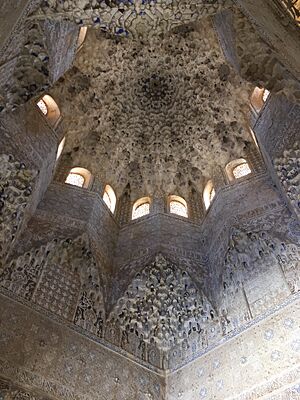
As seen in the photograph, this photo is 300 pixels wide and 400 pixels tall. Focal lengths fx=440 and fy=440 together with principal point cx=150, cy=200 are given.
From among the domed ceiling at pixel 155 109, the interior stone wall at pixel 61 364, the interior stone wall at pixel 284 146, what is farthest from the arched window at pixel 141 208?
the interior stone wall at pixel 61 364

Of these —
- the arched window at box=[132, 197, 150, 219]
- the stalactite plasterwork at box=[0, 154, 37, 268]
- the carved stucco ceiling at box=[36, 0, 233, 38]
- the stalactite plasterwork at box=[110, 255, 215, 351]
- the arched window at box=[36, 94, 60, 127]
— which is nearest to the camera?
the carved stucco ceiling at box=[36, 0, 233, 38]

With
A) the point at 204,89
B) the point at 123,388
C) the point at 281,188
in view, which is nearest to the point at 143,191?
the point at 204,89

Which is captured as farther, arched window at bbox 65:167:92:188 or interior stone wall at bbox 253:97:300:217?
arched window at bbox 65:167:92:188

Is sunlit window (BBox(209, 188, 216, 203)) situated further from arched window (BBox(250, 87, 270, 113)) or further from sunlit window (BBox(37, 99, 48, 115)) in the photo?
sunlit window (BBox(37, 99, 48, 115))

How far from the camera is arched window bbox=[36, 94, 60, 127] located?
27.8ft

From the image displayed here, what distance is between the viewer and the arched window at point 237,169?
902 centimetres

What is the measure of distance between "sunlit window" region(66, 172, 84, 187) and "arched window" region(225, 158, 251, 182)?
306 centimetres

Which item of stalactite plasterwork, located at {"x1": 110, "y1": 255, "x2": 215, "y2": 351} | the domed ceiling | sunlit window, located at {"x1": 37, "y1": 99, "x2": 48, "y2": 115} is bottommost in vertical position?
stalactite plasterwork, located at {"x1": 110, "y1": 255, "x2": 215, "y2": 351}

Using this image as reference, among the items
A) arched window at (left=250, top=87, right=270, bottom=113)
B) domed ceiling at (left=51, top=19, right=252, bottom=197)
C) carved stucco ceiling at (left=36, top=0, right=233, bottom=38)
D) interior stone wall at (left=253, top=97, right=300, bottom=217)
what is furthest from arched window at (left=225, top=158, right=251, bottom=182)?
carved stucco ceiling at (left=36, top=0, right=233, bottom=38)

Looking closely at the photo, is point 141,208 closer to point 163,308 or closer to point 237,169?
point 237,169

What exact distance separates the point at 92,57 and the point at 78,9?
13.0 ft

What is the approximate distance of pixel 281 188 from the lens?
286 inches

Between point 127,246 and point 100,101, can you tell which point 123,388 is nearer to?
point 127,246

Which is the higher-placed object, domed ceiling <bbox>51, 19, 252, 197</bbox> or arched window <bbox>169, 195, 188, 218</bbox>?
domed ceiling <bbox>51, 19, 252, 197</bbox>
